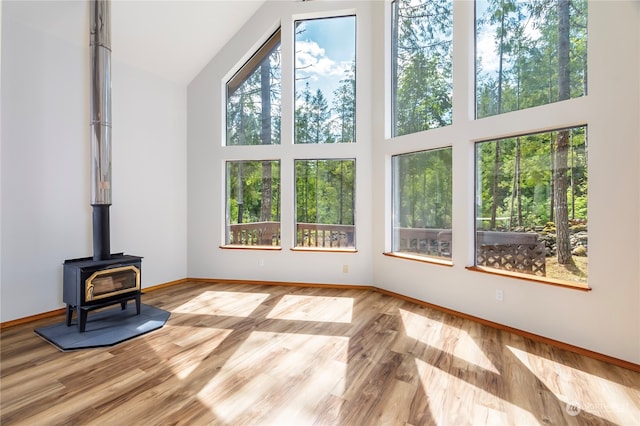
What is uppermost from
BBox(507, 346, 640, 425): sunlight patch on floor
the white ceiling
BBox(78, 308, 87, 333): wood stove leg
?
the white ceiling

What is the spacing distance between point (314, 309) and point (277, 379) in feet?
5.13

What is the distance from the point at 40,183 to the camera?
3.61 metres

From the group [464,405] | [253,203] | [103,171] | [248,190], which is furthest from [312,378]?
Answer: [248,190]

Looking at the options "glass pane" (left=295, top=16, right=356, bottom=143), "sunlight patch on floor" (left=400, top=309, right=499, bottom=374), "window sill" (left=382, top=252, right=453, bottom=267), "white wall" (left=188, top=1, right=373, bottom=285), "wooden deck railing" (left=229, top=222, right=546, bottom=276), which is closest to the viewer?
"sunlight patch on floor" (left=400, top=309, right=499, bottom=374)

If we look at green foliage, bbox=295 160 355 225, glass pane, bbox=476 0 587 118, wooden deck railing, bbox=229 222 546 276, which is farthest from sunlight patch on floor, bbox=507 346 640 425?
green foliage, bbox=295 160 355 225

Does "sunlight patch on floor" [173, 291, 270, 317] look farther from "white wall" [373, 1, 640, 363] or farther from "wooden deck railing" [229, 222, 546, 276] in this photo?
"white wall" [373, 1, 640, 363]

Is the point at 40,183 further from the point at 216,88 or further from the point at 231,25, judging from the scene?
the point at 231,25

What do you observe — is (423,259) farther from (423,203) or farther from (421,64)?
(421,64)

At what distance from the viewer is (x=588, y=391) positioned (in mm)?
2320

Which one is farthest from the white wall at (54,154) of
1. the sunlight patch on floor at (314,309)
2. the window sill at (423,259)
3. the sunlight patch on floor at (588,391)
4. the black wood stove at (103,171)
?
the sunlight patch on floor at (588,391)

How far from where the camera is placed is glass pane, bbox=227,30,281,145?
5238mm

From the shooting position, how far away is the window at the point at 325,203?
16.4ft

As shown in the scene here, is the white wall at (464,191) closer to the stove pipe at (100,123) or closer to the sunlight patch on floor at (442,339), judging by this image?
the sunlight patch on floor at (442,339)

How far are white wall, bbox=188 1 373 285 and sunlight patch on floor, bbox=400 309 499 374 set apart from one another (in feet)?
4.41
